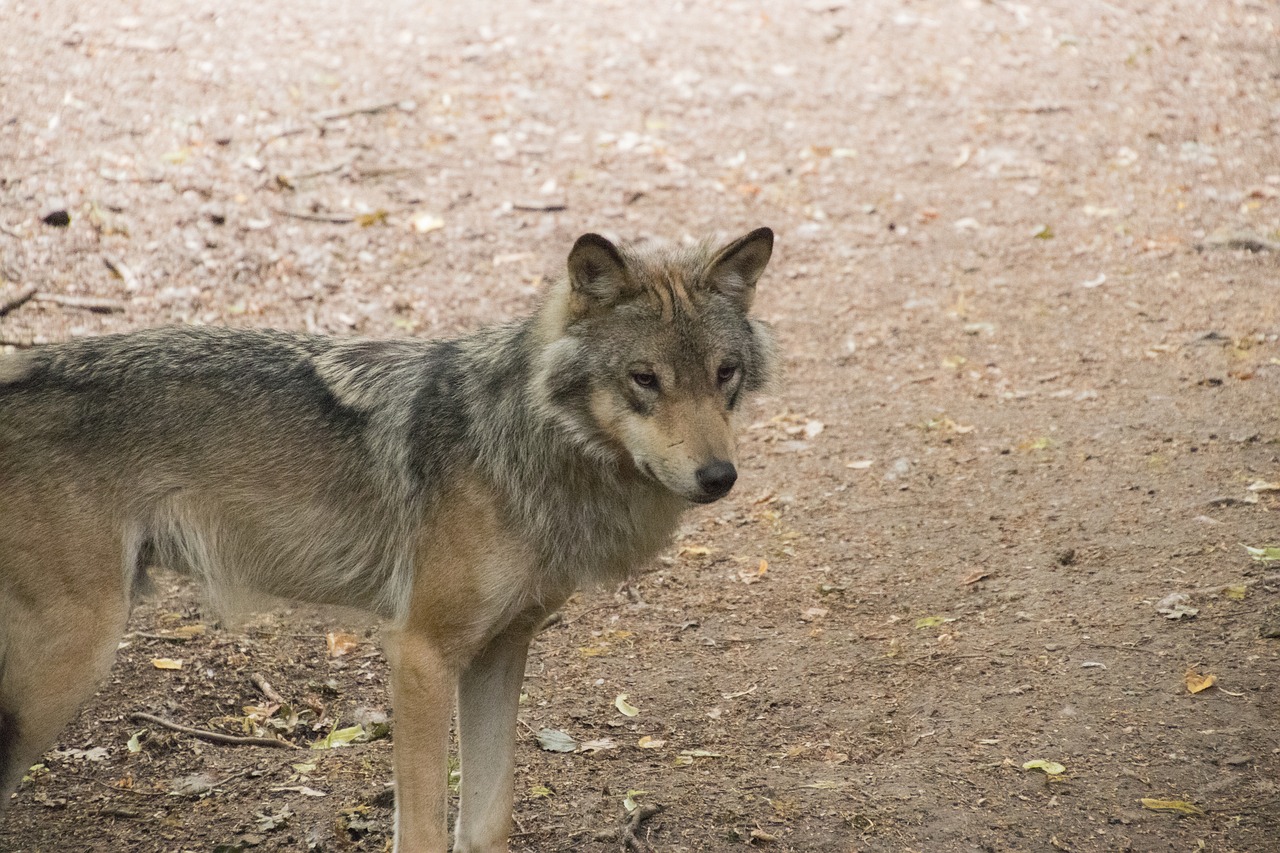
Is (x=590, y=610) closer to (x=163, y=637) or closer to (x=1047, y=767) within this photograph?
(x=163, y=637)

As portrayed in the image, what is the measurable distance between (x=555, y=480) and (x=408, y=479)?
21.4 inches

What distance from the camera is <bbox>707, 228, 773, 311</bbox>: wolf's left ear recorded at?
421 centimetres

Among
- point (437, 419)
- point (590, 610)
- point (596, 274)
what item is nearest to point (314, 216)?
point (590, 610)

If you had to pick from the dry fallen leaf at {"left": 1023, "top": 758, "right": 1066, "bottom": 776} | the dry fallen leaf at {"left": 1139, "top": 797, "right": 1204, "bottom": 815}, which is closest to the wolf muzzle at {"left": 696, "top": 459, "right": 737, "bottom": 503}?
the dry fallen leaf at {"left": 1023, "top": 758, "right": 1066, "bottom": 776}

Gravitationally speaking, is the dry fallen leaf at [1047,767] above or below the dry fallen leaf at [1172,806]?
below

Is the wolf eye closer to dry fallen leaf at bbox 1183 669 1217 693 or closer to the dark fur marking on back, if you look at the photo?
the dark fur marking on back

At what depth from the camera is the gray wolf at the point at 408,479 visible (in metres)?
3.94

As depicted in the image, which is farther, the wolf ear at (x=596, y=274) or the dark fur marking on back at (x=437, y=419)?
the dark fur marking on back at (x=437, y=419)

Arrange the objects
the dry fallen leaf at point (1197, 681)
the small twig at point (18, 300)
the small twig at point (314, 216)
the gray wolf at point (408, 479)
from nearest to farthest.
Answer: the gray wolf at point (408, 479) → the dry fallen leaf at point (1197, 681) → the small twig at point (18, 300) → the small twig at point (314, 216)

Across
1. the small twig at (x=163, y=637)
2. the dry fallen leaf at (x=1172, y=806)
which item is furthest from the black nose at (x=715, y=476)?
the small twig at (x=163, y=637)

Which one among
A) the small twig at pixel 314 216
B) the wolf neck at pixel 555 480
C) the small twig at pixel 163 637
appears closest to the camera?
the wolf neck at pixel 555 480

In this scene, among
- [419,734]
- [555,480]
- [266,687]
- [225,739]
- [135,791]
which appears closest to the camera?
[419,734]

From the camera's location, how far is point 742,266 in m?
4.30

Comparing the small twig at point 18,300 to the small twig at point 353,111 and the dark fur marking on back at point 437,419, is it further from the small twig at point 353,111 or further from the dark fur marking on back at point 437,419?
the dark fur marking on back at point 437,419
